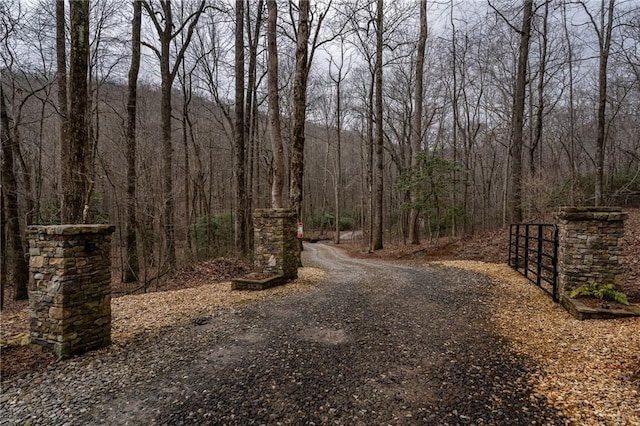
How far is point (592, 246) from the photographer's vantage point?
16.3 feet

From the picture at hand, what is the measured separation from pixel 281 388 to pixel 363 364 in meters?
0.90

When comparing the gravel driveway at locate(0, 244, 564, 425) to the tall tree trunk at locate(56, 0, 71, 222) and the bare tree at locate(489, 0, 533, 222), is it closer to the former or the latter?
the bare tree at locate(489, 0, 533, 222)

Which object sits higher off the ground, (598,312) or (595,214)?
(595,214)

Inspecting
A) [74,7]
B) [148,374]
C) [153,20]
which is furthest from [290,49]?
[148,374]

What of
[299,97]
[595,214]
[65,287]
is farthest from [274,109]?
[595,214]

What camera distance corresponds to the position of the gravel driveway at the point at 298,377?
2.65 m

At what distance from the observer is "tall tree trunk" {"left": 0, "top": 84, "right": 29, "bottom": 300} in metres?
8.66

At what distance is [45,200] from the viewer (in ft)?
38.4

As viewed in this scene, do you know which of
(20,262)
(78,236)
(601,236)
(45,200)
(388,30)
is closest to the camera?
(78,236)

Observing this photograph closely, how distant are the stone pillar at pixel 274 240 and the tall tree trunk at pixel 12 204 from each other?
6.46 metres

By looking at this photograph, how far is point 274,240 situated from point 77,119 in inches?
166

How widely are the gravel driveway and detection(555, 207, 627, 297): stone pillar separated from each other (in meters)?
1.49

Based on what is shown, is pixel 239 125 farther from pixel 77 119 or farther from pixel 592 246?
pixel 592 246

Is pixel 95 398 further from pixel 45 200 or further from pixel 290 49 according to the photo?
pixel 290 49
